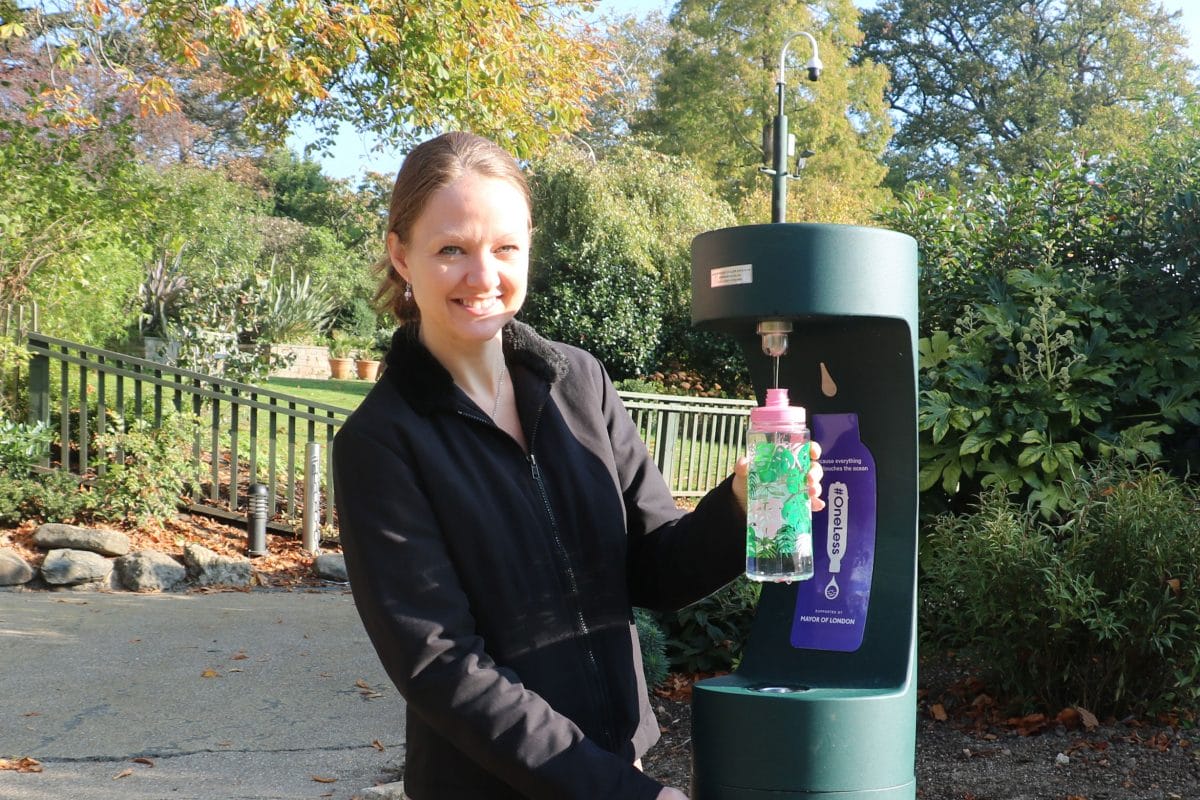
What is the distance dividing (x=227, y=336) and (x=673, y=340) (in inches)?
271

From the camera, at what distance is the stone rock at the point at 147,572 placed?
22.1 ft

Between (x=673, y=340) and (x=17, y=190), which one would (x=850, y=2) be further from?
(x=17, y=190)

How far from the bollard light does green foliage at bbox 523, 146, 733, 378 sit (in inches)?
326

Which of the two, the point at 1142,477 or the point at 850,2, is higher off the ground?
the point at 850,2

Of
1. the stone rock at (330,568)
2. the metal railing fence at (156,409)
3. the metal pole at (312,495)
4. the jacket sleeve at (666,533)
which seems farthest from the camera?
the metal railing fence at (156,409)

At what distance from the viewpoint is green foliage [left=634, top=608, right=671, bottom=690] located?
4.25 meters

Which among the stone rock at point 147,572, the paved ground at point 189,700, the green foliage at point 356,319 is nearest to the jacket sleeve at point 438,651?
the paved ground at point 189,700

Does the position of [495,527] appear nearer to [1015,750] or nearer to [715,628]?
[1015,750]

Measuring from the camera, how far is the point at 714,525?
1796 millimetres

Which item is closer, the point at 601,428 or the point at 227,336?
the point at 601,428

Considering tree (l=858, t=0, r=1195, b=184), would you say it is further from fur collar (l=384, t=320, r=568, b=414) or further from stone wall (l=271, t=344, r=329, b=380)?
fur collar (l=384, t=320, r=568, b=414)

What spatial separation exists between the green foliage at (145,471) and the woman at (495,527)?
20.3 feet

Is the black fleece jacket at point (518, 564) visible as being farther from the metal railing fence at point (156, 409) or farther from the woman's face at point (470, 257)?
the metal railing fence at point (156, 409)

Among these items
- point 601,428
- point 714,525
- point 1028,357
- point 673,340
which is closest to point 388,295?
point 601,428
